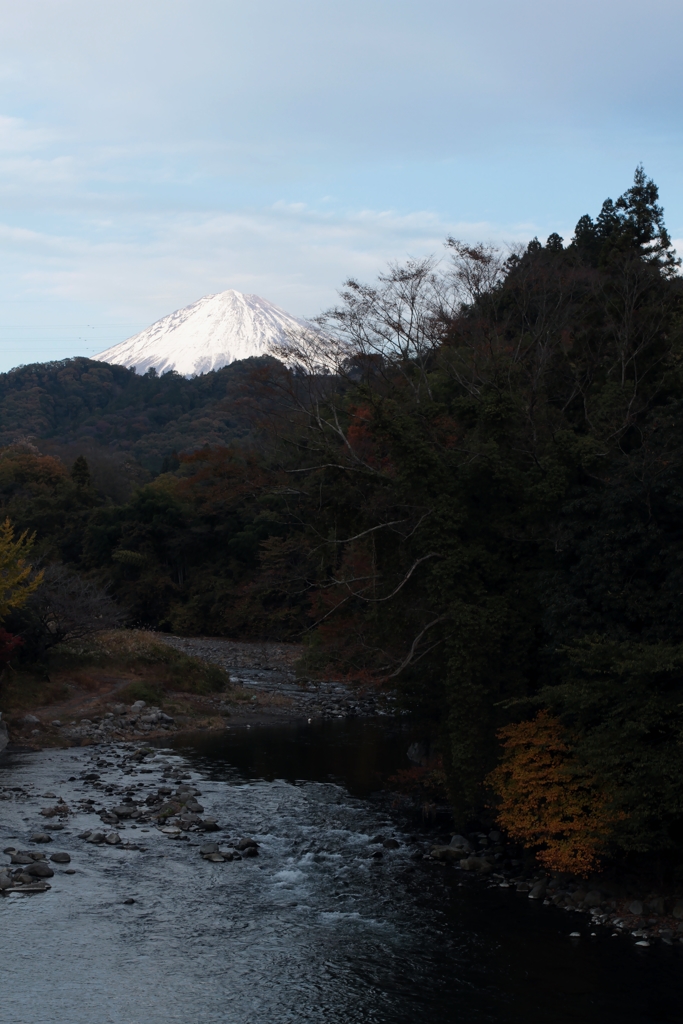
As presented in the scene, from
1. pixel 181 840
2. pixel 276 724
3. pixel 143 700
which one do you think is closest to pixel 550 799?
pixel 181 840

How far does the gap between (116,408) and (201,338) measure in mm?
62002

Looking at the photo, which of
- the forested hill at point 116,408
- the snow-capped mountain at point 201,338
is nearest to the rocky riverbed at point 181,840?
the forested hill at point 116,408

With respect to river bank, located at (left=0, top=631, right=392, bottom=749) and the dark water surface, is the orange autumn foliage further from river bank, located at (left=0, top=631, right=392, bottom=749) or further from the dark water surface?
river bank, located at (left=0, top=631, right=392, bottom=749)

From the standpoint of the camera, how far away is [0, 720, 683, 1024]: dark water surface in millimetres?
9195

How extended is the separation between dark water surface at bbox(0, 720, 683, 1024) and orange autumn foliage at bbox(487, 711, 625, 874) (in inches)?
38.3

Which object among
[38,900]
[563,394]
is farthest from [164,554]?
[38,900]

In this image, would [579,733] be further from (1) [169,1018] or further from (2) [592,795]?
(1) [169,1018]

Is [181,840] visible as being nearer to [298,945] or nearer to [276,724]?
[298,945]

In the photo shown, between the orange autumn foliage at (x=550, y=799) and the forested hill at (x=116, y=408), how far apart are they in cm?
7620

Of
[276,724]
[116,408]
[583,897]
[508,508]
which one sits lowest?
[276,724]

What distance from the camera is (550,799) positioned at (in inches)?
521

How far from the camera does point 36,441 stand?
3610 inches

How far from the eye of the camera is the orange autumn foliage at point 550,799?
41.1 feet

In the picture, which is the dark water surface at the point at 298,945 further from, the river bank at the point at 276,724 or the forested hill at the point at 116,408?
the forested hill at the point at 116,408
